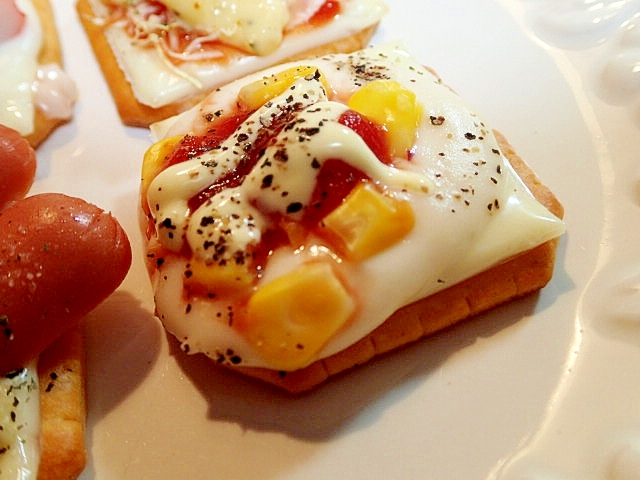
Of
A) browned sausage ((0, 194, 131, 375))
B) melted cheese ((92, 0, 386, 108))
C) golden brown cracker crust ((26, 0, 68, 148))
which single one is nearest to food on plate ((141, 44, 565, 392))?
browned sausage ((0, 194, 131, 375))

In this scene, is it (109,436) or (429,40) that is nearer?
(109,436)

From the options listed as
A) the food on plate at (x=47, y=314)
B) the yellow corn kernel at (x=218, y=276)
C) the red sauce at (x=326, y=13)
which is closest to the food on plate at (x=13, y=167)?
the food on plate at (x=47, y=314)

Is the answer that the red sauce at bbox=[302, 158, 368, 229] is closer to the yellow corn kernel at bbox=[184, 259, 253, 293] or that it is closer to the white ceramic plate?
the yellow corn kernel at bbox=[184, 259, 253, 293]

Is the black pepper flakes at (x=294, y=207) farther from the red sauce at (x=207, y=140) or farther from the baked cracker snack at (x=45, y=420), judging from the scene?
the baked cracker snack at (x=45, y=420)

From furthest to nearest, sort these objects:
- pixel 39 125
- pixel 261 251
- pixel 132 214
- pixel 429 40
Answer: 1. pixel 429 40
2. pixel 39 125
3. pixel 132 214
4. pixel 261 251

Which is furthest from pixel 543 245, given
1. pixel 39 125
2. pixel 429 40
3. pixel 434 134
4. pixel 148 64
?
pixel 39 125

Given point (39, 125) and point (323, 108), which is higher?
point (323, 108)

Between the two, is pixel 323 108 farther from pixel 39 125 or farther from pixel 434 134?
pixel 39 125
